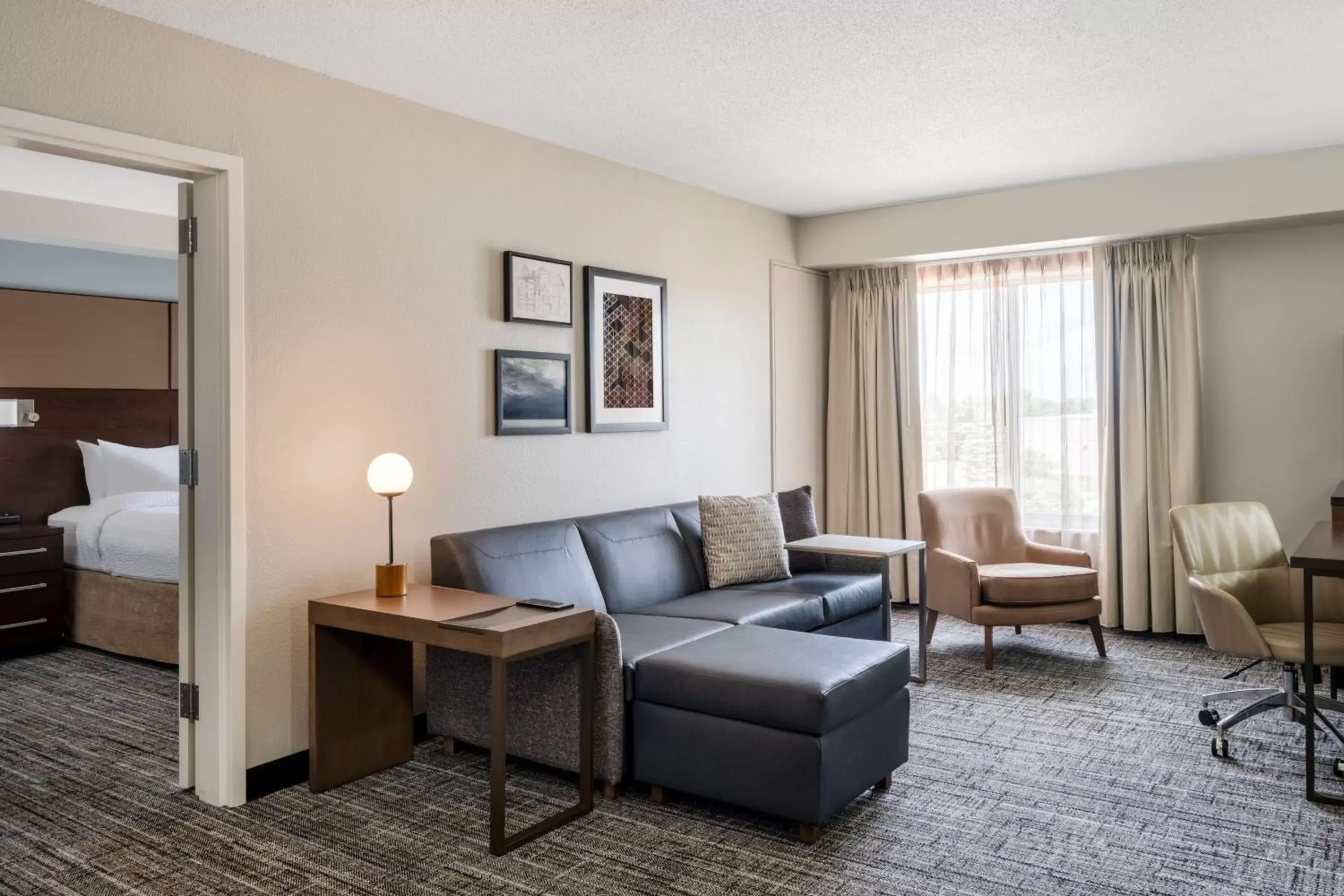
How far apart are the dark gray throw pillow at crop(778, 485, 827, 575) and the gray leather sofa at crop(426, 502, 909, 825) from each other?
0.66m

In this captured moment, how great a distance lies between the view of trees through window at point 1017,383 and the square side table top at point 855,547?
5.39 feet

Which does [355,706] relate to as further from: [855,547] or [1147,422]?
[1147,422]

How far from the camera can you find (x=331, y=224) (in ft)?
11.6

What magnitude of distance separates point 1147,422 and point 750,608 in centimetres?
287

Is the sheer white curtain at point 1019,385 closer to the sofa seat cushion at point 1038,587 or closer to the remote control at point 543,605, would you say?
the sofa seat cushion at point 1038,587

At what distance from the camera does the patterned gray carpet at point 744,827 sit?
8.63 feet

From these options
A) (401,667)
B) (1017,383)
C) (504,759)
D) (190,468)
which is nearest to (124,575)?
(190,468)

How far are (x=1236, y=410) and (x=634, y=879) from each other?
452 cm

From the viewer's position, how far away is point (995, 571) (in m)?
5.14

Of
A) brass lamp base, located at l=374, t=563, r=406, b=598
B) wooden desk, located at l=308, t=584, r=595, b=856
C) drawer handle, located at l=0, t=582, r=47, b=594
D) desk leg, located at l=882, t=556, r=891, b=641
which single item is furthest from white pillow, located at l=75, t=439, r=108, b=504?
desk leg, located at l=882, t=556, r=891, b=641

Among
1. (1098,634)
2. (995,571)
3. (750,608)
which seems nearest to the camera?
(750,608)

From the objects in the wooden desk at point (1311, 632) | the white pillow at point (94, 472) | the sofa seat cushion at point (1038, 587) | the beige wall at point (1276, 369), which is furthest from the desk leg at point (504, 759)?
the white pillow at point (94, 472)

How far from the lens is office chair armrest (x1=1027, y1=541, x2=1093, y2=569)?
5168 mm

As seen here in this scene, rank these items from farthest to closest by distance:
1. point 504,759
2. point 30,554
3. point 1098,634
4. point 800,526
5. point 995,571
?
point 30,554 → point 800,526 → point 995,571 → point 1098,634 → point 504,759
